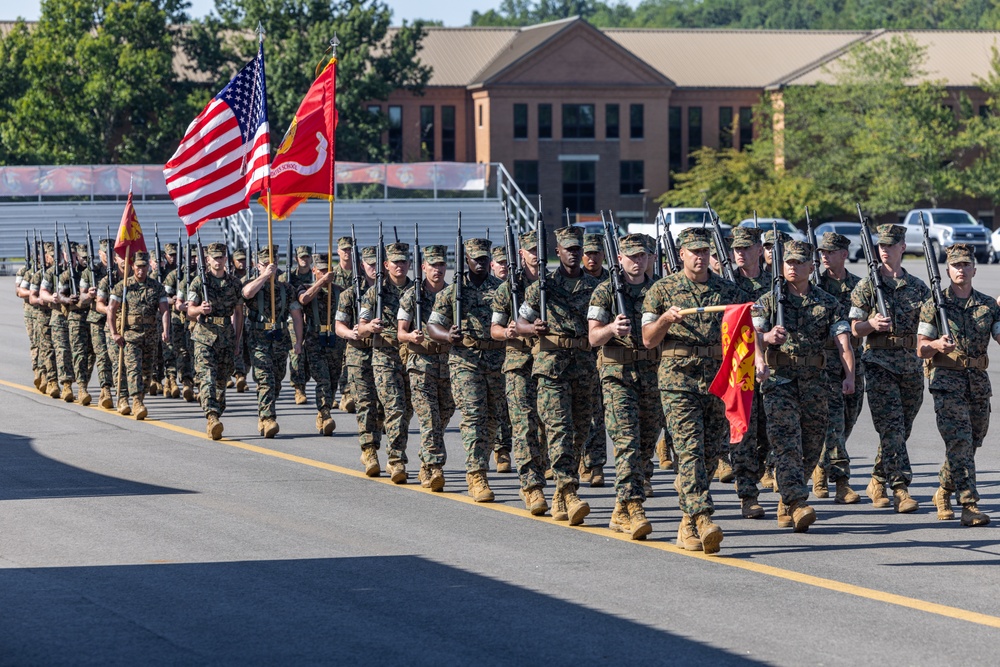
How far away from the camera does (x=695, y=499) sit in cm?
994

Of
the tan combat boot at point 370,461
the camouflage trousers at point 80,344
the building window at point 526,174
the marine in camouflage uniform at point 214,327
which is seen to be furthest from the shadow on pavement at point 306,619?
the building window at point 526,174

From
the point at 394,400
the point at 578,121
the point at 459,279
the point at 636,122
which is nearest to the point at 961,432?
the point at 459,279

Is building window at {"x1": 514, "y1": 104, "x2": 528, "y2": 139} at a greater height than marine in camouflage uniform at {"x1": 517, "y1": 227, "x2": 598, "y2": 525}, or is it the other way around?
building window at {"x1": 514, "y1": 104, "x2": 528, "y2": 139}

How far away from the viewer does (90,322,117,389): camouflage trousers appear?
741 inches

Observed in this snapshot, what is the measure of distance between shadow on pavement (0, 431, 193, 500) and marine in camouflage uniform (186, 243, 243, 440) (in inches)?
74.2

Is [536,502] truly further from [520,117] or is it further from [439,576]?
[520,117]

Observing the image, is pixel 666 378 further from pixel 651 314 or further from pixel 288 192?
pixel 288 192

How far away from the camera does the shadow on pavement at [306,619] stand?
24.4ft

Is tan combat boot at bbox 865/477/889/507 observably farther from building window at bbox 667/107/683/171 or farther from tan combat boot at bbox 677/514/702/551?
building window at bbox 667/107/683/171

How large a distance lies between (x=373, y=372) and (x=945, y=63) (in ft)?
243

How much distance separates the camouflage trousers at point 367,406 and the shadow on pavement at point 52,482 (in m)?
→ 1.77

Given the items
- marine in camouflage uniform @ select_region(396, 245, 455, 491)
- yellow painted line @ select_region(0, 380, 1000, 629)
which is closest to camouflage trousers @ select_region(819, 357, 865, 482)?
yellow painted line @ select_region(0, 380, 1000, 629)

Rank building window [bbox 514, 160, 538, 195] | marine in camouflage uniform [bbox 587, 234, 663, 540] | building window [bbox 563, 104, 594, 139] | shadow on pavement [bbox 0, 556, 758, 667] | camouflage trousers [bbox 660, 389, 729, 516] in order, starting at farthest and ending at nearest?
1. building window [bbox 563, 104, 594, 139]
2. building window [bbox 514, 160, 538, 195]
3. marine in camouflage uniform [bbox 587, 234, 663, 540]
4. camouflage trousers [bbox 660, 389, 729, 516]
5. shadow on pavement [bbox 0, 556, 758, 667]

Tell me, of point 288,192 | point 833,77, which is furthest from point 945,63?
point 288,192
